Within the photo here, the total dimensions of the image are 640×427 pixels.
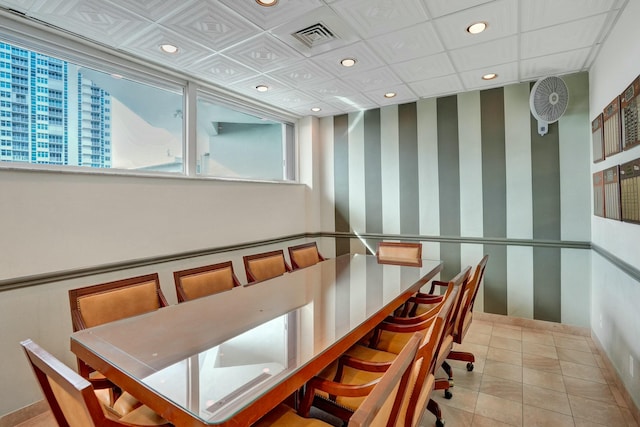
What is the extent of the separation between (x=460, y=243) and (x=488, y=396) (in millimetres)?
2037

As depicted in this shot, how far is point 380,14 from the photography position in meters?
2.26

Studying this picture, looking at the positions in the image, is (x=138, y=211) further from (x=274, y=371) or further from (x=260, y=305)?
(x=274, y=371)

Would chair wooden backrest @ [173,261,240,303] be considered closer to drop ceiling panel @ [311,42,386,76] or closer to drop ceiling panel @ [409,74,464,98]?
drop ceiling panel @ [311,42,386,76]

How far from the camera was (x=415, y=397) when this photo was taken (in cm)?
129

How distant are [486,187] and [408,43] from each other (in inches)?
82.0

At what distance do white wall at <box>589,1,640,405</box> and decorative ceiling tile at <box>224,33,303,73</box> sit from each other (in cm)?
241

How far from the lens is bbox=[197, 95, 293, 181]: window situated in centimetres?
371

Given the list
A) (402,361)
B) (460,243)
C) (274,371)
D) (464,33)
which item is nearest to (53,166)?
(274,371)

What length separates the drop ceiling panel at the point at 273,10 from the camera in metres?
2.11

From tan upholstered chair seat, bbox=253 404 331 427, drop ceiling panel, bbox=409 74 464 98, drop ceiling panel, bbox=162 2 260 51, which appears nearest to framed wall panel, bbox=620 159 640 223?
drop ceiling panel, bbox=409 74 464 98

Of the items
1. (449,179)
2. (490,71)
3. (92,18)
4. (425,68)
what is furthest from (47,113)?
(449,179)

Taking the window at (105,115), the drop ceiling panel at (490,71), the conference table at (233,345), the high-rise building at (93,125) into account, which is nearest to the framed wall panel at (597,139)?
the drop ceiling panel at (490,71)

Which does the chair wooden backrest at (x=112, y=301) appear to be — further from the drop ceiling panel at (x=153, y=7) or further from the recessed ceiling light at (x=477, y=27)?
the recessed ceiling light at (x=477, y=27)

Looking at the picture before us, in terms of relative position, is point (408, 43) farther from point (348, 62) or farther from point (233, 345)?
point (233, 345)
